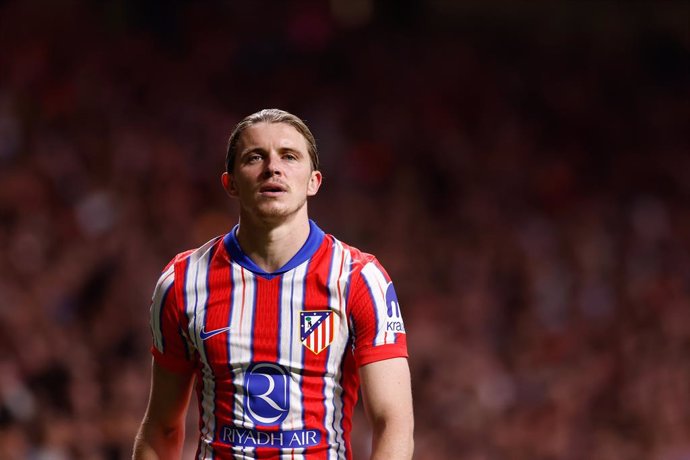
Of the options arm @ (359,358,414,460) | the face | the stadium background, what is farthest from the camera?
the stadium background

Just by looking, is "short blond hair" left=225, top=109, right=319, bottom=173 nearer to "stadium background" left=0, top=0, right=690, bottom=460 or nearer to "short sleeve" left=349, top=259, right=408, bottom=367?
"short sleeve" left=349, top=259, right=408, bottom=367

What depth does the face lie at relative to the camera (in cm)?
316

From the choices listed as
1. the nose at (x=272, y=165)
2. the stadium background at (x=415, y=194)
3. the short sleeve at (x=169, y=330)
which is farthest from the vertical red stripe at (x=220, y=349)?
the stadium background at (x=415, y=194)

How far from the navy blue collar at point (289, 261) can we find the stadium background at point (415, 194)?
3.76 metres

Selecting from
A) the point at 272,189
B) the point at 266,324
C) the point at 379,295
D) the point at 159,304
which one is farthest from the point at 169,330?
the point at 379,295

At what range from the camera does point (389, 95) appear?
36.7 ft

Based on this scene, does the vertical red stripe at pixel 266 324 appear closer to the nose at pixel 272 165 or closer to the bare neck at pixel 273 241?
the bare neck at pixel 273 241

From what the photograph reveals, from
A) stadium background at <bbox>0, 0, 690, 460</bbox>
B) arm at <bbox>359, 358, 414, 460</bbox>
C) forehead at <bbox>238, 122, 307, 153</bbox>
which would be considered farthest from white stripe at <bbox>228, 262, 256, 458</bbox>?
stadium background at <bbox>0, 0, 690, 460</bbox>

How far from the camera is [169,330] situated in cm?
326

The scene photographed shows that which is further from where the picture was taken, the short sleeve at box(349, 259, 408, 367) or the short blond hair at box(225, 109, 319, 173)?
the short blond hair at box(225, 109, 319, 173)

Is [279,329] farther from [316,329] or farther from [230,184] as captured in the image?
[230,184]

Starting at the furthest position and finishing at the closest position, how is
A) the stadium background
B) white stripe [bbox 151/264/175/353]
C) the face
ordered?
the stadium background
white stripe [bbox 151/264/175/353]
the face

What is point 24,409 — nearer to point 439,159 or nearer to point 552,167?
point 439,159

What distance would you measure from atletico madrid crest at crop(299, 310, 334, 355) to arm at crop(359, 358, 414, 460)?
14 centimetres
